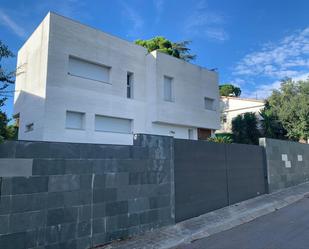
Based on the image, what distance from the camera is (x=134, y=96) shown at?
51.9 feet

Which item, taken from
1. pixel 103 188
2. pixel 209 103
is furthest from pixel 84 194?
pixel 209 103

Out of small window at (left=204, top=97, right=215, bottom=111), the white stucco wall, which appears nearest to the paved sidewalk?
the white stucco wall

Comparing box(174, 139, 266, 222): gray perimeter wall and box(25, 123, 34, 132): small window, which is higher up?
box(25, 123, 34, 132): small window

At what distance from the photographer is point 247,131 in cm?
2369

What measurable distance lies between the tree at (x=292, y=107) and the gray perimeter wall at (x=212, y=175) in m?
13.5

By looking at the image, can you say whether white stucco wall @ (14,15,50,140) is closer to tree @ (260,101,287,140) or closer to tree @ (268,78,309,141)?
tree @ (260,101,287,140)

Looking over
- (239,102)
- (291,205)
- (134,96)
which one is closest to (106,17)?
(134,96)

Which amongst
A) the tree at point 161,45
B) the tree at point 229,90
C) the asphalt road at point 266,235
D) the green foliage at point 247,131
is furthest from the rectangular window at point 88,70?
the tree at point 229,90

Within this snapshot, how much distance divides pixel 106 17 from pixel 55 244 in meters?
11.0

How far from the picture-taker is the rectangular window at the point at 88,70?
44.2ft

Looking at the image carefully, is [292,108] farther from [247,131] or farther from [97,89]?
[97,89]

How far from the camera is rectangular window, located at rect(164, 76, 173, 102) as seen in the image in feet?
55.4

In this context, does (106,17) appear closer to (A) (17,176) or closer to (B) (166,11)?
(B) (166,11)

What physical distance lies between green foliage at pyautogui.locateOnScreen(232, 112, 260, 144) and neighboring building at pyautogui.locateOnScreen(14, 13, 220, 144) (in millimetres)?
6344
